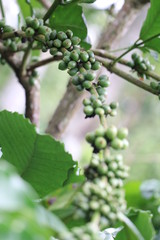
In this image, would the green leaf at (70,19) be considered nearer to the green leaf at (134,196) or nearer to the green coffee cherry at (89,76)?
the green coffee cherry at (89,76)

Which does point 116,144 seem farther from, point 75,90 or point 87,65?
point 75,90

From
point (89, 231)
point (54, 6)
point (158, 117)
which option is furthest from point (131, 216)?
point (158, 117)

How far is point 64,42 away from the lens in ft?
2.04

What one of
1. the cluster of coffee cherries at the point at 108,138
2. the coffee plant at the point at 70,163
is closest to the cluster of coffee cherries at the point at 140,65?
the coffee plant at the point at 70,163

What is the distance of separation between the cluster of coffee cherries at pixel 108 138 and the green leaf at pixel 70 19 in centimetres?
33

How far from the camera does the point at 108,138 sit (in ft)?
1.42

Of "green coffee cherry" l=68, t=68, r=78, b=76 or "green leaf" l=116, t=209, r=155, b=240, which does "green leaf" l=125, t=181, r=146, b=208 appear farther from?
"green coffee cherry" l=68, t=68, r=78, b=76

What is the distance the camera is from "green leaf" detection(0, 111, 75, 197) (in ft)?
1.77

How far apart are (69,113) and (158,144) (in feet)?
20.7

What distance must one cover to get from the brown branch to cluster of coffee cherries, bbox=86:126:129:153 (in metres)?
0.67

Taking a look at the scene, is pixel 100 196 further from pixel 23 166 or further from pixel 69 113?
pixel 69 113

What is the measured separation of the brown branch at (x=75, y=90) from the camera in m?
1.13

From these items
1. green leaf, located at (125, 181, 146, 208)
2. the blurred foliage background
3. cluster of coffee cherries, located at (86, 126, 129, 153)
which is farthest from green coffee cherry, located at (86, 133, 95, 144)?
the blurred foliage background

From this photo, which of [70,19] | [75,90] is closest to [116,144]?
[70,19]
